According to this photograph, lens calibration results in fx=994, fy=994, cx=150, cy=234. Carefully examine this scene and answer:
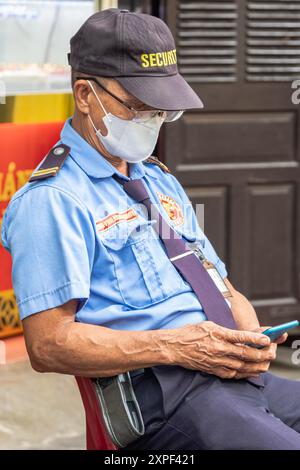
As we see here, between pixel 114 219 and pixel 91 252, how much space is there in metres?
0.12

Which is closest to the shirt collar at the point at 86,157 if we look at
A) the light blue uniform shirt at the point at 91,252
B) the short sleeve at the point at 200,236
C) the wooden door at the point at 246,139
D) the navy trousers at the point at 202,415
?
the light blue uniform shirt at the point at 91,252

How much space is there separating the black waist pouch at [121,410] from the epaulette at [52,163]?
52 cm

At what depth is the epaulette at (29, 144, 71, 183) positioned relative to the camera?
2412mm

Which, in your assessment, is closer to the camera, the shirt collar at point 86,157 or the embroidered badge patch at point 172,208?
the shirt collar at point 86,157

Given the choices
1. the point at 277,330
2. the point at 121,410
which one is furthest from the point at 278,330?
the point at 121,410

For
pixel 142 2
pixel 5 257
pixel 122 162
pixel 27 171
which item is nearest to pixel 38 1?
pixel 142 2

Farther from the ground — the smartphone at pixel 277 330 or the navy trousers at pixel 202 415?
the smartphone at pixel 277 330

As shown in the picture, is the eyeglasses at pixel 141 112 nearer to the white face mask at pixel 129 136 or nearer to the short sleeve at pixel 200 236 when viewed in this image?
the white face mask at pixel 129 136

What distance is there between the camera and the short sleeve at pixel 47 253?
231 cm

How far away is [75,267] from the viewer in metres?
2.33

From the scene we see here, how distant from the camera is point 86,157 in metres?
2.53

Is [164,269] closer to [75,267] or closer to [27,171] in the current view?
[75,267]

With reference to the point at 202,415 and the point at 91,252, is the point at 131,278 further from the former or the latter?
the point at 202,415

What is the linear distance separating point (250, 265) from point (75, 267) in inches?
102
